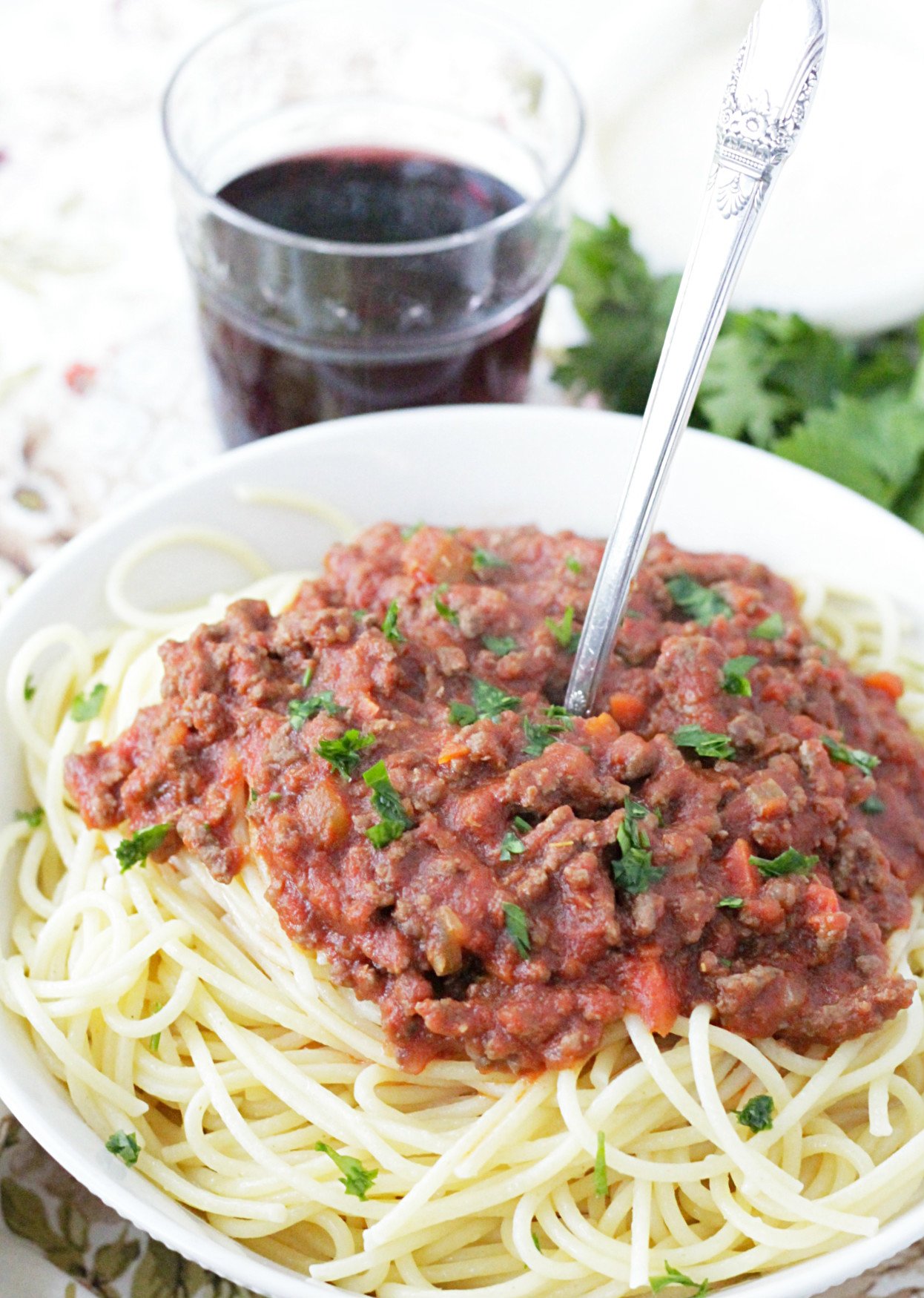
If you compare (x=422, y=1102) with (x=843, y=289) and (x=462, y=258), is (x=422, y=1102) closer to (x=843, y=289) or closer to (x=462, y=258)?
(x=462, y=258)

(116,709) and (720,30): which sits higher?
(720,30)

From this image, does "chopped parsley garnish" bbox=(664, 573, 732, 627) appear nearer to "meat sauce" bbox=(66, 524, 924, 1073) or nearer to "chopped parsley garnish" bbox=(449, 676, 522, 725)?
"meat sauce" bbox=(66, 524, 924, 1073)

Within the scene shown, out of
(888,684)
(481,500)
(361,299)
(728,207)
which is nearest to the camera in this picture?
(728,207)

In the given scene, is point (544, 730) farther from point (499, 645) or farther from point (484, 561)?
point (484, 561)

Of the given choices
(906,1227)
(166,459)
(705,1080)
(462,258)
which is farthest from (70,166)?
(906,1227)

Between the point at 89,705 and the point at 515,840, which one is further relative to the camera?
A: the point at 89,705

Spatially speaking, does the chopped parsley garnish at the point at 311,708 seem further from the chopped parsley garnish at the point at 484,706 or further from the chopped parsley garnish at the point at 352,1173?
the chopped parsley garnish at the point at 352,1173

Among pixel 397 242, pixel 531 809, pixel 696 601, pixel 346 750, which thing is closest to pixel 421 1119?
pixel 531 809
